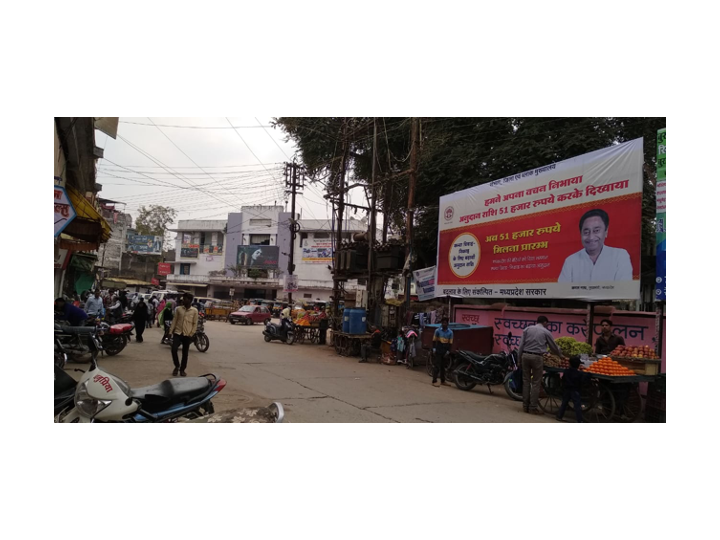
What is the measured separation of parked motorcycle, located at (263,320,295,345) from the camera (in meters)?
18.3

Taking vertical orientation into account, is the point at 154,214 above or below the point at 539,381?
above

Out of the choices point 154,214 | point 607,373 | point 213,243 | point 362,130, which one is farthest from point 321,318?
point 154,214

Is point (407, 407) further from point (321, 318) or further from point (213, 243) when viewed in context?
point (213, 243)

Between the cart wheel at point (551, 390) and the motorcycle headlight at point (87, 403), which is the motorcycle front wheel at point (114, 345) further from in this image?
the cart wheel at point (551, 390)

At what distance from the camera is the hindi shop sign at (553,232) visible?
8391mm

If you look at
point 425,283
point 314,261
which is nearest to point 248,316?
point 314,261

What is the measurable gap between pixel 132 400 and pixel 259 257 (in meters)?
43.6

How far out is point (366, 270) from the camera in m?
16.1

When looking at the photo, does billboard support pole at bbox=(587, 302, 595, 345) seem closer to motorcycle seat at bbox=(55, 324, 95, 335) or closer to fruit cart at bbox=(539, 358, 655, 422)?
fruit cart at bbox=(539, 358, 655, 422)

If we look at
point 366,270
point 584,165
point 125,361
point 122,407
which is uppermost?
point 584,165

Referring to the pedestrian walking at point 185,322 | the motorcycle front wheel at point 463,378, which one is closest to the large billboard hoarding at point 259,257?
the pedestrian walking at point 185,322

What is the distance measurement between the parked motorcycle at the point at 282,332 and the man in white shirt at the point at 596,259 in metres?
11.3

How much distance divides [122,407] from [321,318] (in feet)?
44.7

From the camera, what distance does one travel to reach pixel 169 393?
5305 mm
